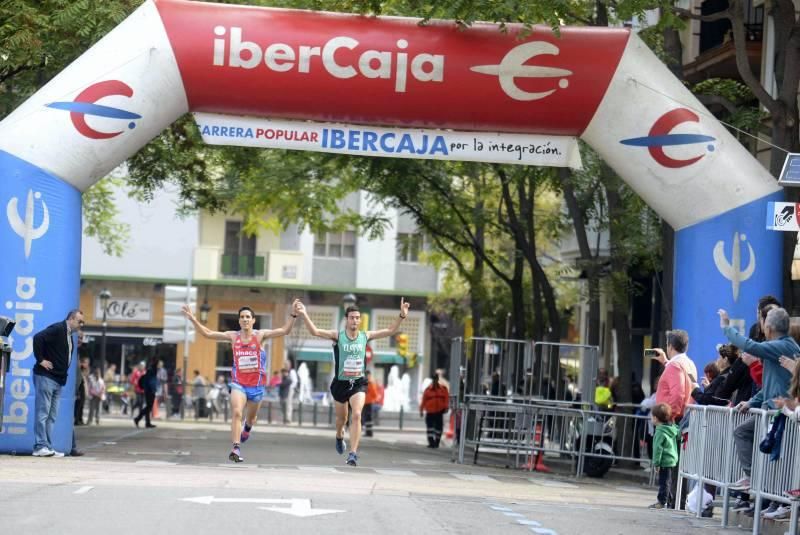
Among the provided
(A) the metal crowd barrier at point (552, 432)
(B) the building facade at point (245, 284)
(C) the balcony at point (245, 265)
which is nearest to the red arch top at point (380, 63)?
(A) the metal crowd barrier at point (552, 432)

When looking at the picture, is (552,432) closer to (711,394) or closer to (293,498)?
(711,394)

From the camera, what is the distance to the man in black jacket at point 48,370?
750 inches

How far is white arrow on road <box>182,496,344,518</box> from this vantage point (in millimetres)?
12157

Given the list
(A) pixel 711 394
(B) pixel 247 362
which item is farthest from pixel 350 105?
(A) pixel 711 394

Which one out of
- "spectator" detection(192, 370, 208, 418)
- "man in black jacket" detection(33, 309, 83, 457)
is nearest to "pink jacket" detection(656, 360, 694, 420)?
"man in black jacket" detection(33, 309, 83, 457)

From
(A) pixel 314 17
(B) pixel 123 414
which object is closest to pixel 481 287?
(B) pixel 123 414

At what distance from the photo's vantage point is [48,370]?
62.8ft

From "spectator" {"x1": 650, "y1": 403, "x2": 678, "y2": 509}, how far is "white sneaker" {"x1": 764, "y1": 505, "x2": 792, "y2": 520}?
296 cm

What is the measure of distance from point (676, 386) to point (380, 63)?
571 cm

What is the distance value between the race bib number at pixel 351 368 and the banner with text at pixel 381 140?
2.88 m

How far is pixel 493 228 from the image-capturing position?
3791cm

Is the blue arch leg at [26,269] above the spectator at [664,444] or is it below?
above

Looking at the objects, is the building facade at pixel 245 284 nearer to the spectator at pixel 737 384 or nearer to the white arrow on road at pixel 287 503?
the spectator at pixel 737 384

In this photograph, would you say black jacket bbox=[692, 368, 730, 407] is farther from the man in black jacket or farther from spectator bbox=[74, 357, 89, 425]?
spectator bbox=[74, 357, 89, 425]
